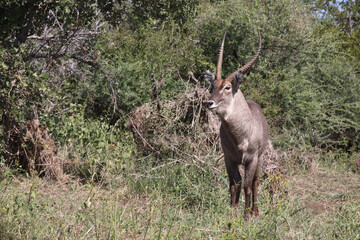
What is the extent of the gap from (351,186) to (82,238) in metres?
5.46

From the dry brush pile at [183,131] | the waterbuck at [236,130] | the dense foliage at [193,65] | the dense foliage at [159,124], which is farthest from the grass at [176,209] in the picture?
the dense foliage at [193,65]

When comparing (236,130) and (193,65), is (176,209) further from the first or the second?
(193,65)

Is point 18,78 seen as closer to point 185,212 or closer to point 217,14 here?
point 185,212

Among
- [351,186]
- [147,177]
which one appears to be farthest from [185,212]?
[351,186]

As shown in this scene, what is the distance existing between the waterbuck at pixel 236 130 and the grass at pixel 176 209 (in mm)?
257

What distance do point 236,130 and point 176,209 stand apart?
4.58ft

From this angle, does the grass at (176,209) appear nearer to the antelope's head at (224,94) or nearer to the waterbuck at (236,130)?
the waterbuck at (236,130)

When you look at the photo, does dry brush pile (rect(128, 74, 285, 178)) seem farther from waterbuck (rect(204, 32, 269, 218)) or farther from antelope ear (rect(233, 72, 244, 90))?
antelope ear (rect(233, 72, 244, 90))

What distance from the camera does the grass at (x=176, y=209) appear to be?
13.6ft

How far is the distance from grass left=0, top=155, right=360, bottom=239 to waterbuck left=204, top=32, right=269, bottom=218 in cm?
26

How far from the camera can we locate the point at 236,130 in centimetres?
542

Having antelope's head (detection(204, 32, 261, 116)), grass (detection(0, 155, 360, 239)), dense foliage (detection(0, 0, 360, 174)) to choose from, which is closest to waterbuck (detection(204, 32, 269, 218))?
antelope's head (detection(204, 32, 261, 116))

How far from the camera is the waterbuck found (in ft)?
17.6

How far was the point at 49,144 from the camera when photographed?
7.12 metres
